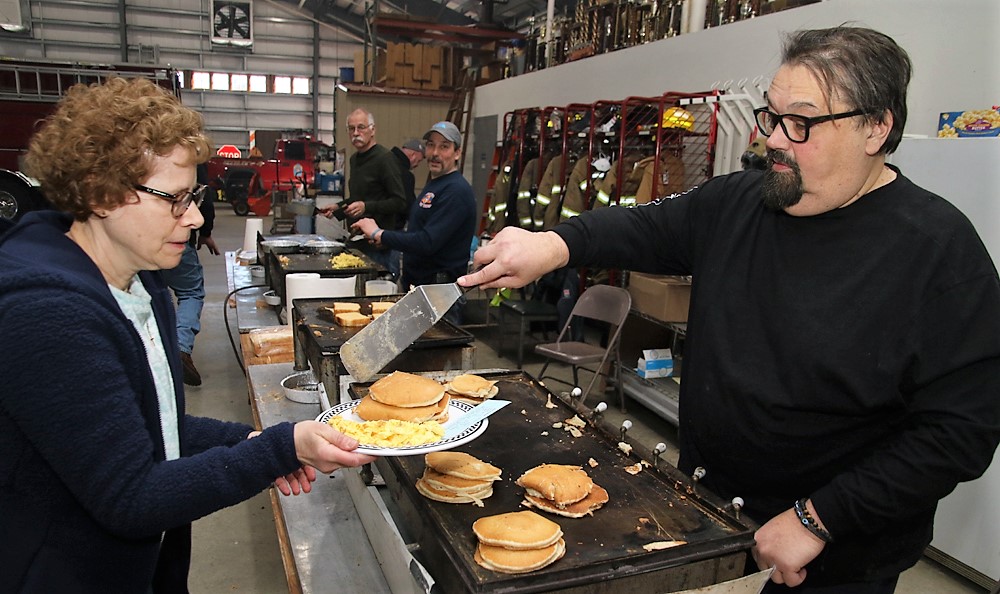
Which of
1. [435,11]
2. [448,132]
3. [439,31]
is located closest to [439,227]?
[448,132]

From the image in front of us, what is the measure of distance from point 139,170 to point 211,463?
528 mm

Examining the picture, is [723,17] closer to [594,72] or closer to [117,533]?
[594,72]

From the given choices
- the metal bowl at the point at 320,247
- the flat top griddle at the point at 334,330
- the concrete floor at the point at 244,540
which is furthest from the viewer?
the metal bowl at the point at 320,247

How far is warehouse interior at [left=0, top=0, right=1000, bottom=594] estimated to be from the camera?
2.99 m

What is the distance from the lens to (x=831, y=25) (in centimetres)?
418

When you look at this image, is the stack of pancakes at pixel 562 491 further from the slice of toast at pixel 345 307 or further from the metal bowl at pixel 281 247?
the metal bowl at pixel 281 247

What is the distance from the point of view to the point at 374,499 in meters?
1.44

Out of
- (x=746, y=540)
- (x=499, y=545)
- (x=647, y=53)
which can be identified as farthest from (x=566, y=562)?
(x=647, y=53)

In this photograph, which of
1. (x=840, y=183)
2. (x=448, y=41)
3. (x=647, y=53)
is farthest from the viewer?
(x=448, y=41)

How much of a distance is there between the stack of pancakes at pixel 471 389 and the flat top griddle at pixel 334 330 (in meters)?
0.41

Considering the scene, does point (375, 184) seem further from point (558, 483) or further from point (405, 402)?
point (558, 483)

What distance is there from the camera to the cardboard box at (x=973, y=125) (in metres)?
2.94

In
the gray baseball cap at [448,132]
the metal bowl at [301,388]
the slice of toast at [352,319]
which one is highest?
the gray baseball cap at [448,132]

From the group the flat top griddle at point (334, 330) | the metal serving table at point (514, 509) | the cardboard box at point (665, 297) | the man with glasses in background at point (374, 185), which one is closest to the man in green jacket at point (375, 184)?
the man with glasses in background at point (374, 185)
